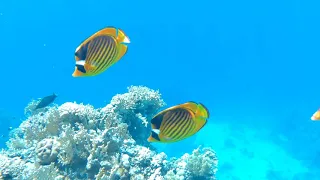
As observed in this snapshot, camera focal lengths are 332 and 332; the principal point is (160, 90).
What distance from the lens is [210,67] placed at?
206ft

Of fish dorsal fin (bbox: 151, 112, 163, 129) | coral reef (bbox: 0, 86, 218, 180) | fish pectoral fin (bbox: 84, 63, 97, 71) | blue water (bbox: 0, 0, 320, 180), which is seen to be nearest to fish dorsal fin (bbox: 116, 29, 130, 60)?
fish pectoral fin (bbox: 84, 63, 97, 71)

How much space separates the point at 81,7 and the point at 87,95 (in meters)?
36.4

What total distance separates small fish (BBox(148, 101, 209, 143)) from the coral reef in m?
3.12

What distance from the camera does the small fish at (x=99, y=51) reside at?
2.89 m

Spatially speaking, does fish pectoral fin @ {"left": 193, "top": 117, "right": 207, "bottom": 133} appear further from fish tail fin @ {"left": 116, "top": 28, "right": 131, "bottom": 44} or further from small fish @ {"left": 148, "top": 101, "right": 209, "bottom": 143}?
fish tail fin @ {"left": 116, "top": 28, "right": 131, "bottom": 44}

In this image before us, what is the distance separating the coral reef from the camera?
19.5ft

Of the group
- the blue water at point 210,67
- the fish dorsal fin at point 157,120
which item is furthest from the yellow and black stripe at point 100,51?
the blue water at point 210,67

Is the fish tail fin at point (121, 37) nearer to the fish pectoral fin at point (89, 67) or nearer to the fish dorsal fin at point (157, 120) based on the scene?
the fish pectoral fin at point (89, 67)

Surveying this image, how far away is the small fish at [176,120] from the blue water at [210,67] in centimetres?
2108

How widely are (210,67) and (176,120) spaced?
60962mm

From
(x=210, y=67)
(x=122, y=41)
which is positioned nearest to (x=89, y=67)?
(x=122, y=41)

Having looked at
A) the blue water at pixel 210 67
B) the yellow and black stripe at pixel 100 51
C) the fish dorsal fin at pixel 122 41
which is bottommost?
the yellow and black stripe at pixel 100 51

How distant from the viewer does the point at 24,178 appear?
5582mm

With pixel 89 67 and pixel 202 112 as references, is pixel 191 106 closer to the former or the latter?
pixel 202 112
